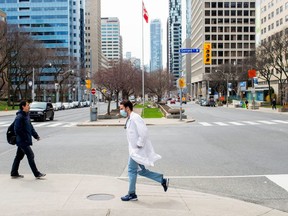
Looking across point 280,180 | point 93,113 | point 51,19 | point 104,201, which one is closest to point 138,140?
point 104,201

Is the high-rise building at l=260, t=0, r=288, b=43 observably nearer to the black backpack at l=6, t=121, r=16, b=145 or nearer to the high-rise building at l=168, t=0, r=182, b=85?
the high-rise building at l=168, t=0, r=182, b=85

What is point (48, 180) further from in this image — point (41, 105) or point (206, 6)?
point (206, 6)

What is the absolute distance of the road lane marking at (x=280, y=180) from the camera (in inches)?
317

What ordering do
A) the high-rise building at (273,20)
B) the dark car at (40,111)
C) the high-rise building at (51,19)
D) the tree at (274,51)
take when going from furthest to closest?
the high-rise building at (51,19), the high-rise building at (273,20), the tree at (274,51), the dark car at (40,111)

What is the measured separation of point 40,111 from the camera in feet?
106

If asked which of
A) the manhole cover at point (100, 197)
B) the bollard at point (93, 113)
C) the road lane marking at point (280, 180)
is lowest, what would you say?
the road lane marking at point (280, 180)

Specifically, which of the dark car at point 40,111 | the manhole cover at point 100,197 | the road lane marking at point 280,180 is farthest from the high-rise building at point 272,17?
the manhole cover at point 100,197

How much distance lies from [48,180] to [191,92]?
179 m

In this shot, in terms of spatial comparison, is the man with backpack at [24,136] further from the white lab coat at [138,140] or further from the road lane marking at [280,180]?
the road lane marking at [280,180]

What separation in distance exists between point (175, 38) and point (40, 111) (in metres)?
94.1

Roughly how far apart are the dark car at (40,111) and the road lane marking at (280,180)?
2615 centimetres

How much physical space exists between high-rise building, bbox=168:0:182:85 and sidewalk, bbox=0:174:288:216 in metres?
88.3

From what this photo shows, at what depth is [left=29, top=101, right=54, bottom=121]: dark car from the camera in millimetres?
32241

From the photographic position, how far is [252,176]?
9047 millimetres
